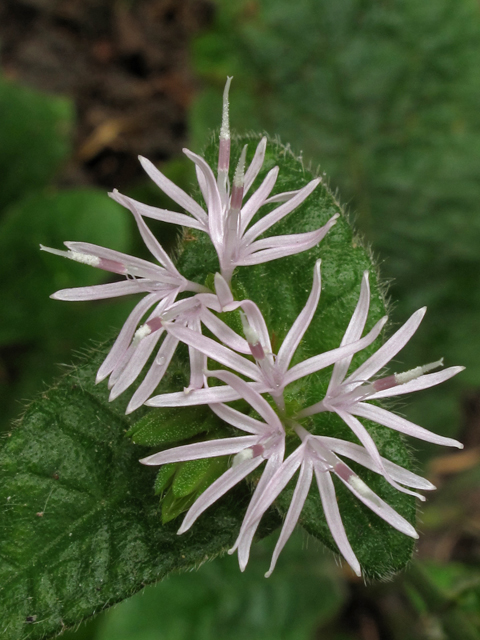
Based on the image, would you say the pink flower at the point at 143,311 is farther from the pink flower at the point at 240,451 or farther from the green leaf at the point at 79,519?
the green leaf at the point at 79,519

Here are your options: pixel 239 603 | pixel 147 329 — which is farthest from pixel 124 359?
pixel 239 603

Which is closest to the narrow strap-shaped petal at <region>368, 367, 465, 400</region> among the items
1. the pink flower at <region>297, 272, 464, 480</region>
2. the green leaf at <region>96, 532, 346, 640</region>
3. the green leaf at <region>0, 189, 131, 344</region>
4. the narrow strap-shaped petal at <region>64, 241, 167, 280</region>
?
the pink flower at <region>297, 272, 464, 480</region>

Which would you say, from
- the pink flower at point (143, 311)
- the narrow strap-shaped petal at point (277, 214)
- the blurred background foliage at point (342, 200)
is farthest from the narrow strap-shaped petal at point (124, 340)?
the blurred background foliage at point (342, 200)

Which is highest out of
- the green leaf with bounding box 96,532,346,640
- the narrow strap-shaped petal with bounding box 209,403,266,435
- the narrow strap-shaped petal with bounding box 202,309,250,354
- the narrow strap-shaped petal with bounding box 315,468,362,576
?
the narrow strap-shaped petal with bounding box 202,309,250,354

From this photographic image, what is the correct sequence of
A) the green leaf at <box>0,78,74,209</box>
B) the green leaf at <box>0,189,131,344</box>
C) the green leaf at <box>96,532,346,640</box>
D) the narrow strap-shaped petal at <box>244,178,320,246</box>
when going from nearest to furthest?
the narrow strap-shaped petal at <box>244,178,320,246</box> → the green leaf at <box>96,532,346,640</box> → the green leaf at <box>0,189,131,344</box> → the green leaf at <box>0,78,74,209</box>

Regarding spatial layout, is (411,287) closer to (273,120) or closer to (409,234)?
(409,234)

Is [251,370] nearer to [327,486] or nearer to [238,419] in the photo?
[238,419]

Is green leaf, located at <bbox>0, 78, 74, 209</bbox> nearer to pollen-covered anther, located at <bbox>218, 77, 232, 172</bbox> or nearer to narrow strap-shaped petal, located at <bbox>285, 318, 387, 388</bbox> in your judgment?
pollen-covered anther, located at <bbox>218, 77, 232, 172</bbox>

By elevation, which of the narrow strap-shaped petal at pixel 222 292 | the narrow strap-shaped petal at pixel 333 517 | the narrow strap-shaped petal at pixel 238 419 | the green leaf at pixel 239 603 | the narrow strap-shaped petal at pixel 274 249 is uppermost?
the narrow strap-shaped petal at pixel 274 249
